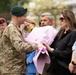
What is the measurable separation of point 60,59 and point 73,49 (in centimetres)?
47

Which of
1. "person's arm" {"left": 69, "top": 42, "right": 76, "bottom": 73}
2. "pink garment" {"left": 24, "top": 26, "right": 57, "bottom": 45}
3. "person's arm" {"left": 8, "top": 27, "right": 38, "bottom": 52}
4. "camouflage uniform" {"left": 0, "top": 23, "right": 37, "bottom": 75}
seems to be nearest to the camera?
"person's arm" {"left": 69, "top": 42, "right": 76, "bottom": 73}

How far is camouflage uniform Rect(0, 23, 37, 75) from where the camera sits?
558cm

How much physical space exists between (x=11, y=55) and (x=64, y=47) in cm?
84

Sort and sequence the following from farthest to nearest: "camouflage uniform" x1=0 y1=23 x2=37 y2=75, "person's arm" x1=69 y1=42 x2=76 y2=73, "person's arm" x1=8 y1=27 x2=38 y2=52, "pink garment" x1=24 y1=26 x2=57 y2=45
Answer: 1. "pink garment" x1=24 y1=26 x2=57 y2=45
2. "camouflage uniform" x1=0 y1=23 x2=37 y2=75
3. "person's arm" x1=8 y1=27 x2=38 y2=52
4. "person's arm" x1=69 y1=42 x2=76 y2=73

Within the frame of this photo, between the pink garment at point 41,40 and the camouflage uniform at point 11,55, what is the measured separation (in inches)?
7.7

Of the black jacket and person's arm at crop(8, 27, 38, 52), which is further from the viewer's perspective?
the black jacket

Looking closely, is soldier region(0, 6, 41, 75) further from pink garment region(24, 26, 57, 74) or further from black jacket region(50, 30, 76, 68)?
black jacket region(50, 30, 76, 68)

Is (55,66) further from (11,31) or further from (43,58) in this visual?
(11,31)

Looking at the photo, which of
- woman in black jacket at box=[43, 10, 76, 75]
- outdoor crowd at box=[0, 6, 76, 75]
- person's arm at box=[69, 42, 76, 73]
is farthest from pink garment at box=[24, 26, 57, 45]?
person's arm at box=[69, 42, 76, 73]

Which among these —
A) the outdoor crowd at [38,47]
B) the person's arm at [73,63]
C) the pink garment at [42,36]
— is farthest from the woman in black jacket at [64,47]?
the person's arm at [73,63]

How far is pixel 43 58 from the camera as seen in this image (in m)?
5.74

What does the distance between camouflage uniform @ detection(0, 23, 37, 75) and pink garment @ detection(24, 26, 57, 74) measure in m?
0.20

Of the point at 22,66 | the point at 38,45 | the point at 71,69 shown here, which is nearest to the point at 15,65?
the point at 22,66

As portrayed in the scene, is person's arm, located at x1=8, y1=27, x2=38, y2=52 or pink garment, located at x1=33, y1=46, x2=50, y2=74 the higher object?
person's arm, located at x1=8, y1=27, x2=38, y2=52
